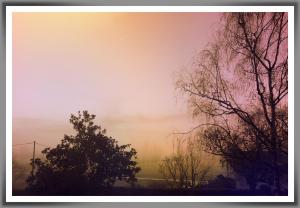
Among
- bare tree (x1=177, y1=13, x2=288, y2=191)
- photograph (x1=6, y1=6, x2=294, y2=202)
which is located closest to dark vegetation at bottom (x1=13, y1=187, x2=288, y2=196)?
photograph (x1=6, y1=6, x2=294, y2=202)

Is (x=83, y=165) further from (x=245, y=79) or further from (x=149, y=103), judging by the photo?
(x=245, y=79)

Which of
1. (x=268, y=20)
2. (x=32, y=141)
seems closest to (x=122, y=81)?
(x=32, y=141)

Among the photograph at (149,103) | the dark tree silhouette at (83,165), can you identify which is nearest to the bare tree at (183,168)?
the photograph at (149,103)

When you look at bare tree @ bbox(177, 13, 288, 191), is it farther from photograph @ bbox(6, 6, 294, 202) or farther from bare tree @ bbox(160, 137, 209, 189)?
bare tree @ bbox(160, 137, 209, 189)

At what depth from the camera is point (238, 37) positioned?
106 inches

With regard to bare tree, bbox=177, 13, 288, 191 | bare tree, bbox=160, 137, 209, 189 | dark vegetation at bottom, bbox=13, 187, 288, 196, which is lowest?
dark vegetation at bottom, bbox=13, 187, 288, 196

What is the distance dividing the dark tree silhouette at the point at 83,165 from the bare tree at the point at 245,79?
54 cm

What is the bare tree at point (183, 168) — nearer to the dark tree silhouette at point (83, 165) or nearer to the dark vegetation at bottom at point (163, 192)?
the dark vegetation at bottom at point (163, 192)

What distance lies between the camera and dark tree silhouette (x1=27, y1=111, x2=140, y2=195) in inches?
104

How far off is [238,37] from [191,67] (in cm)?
34

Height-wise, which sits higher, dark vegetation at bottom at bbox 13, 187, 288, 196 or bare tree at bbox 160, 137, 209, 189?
bare tree at bbox 160, 137, 209, 189

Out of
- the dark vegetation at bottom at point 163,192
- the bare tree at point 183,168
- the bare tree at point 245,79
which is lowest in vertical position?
the dark vegetation at bottom at point 163,192

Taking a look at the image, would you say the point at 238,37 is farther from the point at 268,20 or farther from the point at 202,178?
the point at 202,178

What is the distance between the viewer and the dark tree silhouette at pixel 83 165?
2633 millimetres
